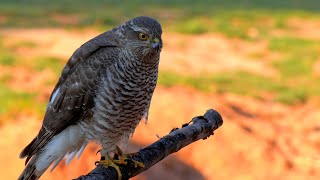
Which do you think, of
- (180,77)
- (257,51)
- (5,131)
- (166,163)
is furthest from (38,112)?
(257,51)

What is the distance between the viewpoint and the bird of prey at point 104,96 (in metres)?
5.01

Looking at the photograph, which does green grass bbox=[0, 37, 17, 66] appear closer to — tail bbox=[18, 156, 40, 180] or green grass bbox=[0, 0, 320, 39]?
green grass bbox=[0, 0, 320, 39]

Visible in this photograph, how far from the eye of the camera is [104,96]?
5.14 m

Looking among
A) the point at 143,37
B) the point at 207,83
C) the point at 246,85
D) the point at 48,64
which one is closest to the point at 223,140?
the point at 207,83

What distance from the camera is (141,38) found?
194 inches

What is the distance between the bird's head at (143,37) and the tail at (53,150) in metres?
0.87

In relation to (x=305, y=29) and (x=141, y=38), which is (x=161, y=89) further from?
(x=305, y=29)

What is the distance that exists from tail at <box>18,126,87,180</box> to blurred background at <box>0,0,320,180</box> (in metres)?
3.22

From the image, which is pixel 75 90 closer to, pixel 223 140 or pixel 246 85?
pixel 223 140

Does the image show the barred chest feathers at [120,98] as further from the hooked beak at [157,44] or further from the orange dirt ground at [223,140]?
the orange dirt ground at [223,140]

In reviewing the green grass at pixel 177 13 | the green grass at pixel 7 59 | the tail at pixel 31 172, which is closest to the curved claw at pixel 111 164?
the tail at pixel 31 172

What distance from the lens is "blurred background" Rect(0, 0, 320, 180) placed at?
33.4 ft

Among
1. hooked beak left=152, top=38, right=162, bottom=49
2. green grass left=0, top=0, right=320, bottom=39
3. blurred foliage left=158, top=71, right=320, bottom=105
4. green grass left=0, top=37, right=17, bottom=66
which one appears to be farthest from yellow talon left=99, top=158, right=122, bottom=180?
green grass left=0, top=0, right=320, bottom=39

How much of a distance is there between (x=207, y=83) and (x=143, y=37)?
8.79 meters
